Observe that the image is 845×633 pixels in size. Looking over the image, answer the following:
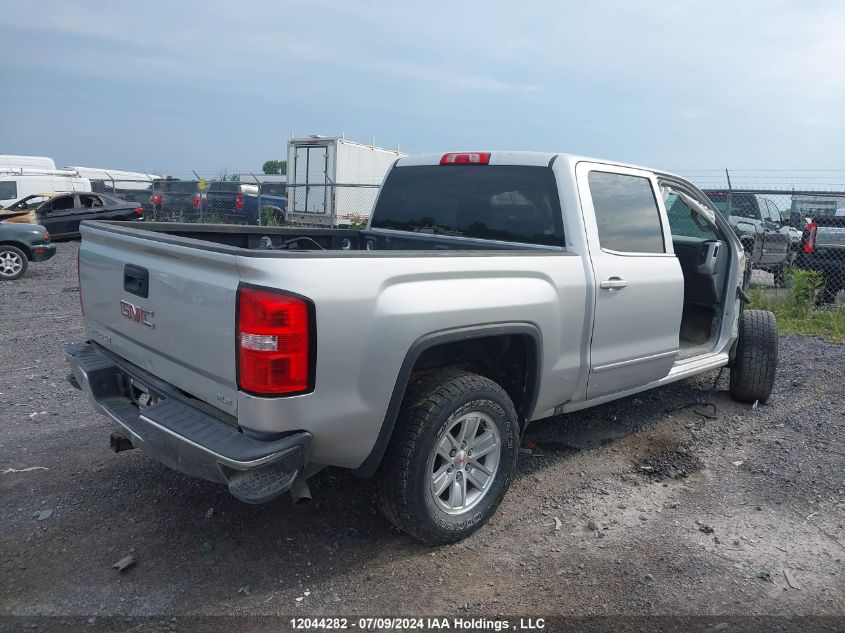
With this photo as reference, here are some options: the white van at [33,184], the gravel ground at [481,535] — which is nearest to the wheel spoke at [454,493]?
the gravel ground at [481,535]

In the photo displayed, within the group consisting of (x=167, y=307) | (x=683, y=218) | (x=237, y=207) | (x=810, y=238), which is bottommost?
(x=237, y=207)

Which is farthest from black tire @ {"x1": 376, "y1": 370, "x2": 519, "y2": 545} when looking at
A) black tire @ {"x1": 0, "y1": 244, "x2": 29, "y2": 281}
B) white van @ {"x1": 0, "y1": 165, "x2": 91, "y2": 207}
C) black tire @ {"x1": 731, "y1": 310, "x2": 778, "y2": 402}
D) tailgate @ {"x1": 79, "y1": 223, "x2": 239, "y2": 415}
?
white van @ {"x1": 0, "y1": 165, "x2": 91, "y2": 207}

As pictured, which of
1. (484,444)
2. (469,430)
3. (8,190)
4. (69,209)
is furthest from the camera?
(8,190)

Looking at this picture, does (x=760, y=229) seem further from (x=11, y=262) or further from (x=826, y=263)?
(x=11, y=262)

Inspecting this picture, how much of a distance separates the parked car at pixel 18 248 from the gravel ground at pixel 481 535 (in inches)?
300

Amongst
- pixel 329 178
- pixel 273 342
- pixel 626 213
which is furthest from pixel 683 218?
pixel 329 178

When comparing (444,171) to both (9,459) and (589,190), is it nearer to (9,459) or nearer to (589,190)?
(589,190)

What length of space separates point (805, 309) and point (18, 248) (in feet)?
40.8

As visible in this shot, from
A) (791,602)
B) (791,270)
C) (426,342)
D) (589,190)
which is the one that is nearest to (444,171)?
(589,190)

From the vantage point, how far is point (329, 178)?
18922 millimetres

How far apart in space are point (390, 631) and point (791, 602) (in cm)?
179

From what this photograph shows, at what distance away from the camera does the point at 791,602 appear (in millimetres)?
2971

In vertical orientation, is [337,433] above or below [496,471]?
above

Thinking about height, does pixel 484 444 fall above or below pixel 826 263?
below
